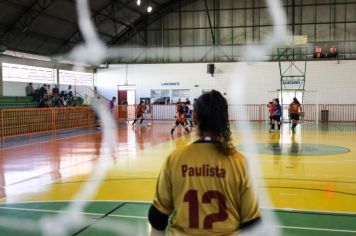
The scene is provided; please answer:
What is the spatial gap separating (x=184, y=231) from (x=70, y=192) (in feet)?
21.4

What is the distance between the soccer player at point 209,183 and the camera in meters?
2.41

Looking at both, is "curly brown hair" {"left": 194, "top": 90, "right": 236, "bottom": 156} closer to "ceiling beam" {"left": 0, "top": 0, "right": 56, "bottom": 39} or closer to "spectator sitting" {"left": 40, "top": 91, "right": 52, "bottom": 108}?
"spectator sitting" {"left": 40, "top": 91, "right": 52, "bottom": 108}

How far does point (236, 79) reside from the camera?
37219 millimetres

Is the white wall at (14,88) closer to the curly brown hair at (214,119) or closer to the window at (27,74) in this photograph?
the window at (27,74)

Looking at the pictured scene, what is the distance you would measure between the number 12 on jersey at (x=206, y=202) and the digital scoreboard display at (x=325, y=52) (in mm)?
28753

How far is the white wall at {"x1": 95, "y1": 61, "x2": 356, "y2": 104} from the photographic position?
104 feet

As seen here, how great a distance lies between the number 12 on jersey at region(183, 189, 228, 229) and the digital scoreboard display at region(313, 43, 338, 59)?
28753 millimetres

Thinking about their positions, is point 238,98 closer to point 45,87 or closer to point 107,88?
Result: point 107,88

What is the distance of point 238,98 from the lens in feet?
109

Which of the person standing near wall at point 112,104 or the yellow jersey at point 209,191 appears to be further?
the person standing near wall at point 112,104

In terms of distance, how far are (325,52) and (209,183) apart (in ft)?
98.5

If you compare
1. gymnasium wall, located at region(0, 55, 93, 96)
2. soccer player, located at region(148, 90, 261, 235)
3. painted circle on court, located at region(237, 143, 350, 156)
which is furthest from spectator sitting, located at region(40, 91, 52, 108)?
soccer player, located at region(148, 90, 261, 235)

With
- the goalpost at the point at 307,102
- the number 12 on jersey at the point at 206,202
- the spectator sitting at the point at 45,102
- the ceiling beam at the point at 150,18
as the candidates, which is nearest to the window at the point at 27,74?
the spectator sitting at the point at 45,102

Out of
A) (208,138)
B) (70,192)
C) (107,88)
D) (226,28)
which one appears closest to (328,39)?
(226,28)
